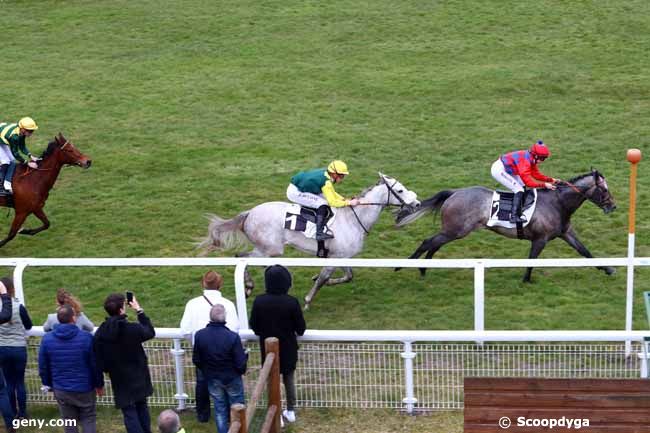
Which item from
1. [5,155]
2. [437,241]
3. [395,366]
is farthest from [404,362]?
[5,155]

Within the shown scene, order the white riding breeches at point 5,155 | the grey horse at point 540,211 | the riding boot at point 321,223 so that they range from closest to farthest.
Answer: the riding boot at point 321,223 → the grey horse at point 540,211 → the white riding breeches at point 5,155

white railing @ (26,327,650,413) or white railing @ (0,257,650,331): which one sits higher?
white railing @ (0,257,650,331)

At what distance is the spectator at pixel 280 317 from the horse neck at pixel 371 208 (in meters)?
3.05

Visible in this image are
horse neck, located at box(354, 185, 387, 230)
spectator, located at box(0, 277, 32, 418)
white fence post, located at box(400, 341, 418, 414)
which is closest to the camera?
spectator, located at box(0, 277, 32, 418)

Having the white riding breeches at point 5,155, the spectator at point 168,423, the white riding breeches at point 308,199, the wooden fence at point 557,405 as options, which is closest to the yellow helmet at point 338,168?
the white riding breeches at point 308,199

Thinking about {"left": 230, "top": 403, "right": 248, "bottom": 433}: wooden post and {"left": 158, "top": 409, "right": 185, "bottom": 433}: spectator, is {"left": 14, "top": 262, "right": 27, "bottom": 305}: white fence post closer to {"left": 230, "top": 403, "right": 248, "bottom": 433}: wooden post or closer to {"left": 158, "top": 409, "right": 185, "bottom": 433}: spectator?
{"left": 230, "top": 403, "right": 248, "bottom": 433}: wooden post

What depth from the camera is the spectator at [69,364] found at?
7516 millimetres

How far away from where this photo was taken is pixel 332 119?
18641 millimetres

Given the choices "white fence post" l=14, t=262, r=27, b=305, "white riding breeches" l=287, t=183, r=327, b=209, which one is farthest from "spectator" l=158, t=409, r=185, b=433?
"white riding breeches" l=287, t=183, r=327, b=209

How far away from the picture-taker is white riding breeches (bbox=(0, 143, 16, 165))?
12.9m

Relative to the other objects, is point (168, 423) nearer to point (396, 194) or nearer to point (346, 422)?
point (346, 422)

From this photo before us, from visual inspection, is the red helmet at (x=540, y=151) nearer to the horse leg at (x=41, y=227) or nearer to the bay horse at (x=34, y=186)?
the bay horse at (x=34, y=186)

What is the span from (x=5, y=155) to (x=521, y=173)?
21.4ft

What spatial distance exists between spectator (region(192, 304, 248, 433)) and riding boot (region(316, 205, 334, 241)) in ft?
10.8
